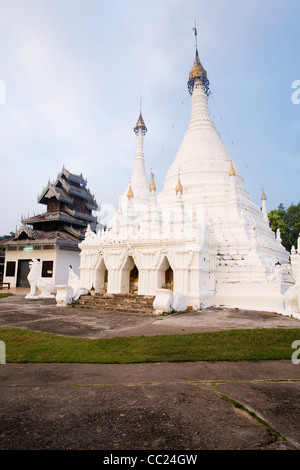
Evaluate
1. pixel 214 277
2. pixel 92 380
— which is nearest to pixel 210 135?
pixel 214 277

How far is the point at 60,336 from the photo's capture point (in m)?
8.48

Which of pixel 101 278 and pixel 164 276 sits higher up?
pixel 164 276

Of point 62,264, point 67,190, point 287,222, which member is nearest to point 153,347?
point 62,264

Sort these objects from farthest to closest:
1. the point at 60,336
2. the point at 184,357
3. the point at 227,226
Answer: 1. the point at 227,226
2. the point at 60,336
3. the point at 184,357

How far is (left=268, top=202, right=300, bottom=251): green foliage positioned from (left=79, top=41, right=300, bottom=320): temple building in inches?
616

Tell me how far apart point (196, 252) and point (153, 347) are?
28.0ft

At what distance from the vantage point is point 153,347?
703 centimetres

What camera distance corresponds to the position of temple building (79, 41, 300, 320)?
15.3 meters

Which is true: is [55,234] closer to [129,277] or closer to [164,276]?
[129,277]

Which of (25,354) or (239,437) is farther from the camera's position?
(25,354)

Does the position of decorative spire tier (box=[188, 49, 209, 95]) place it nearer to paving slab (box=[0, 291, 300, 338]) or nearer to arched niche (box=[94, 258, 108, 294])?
arched niche (box=[94, 258, 108, 294])

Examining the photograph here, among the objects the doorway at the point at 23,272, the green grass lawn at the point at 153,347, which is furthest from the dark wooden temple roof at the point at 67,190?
the green grass lawn at the point at 153,347
